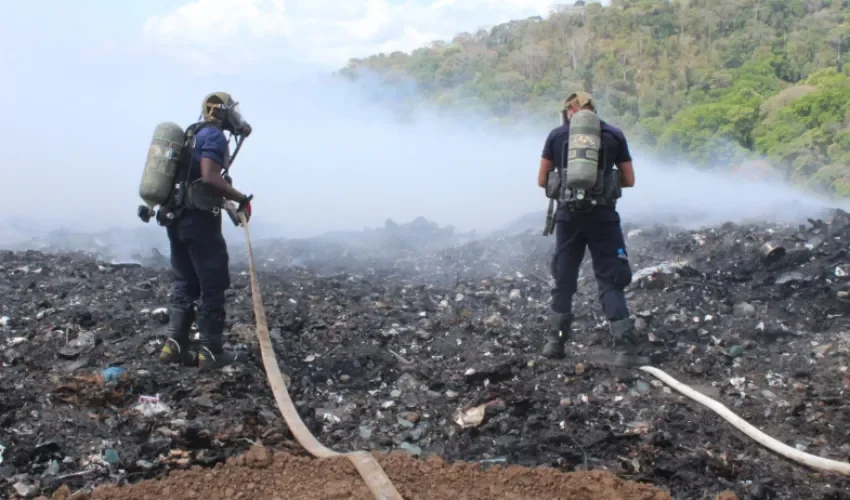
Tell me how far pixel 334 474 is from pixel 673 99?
34528 millimetres

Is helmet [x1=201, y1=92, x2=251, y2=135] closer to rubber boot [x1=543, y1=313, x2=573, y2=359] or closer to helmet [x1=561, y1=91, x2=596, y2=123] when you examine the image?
Result: helmet [x1=561, y1=91, x2=596, y2=123]

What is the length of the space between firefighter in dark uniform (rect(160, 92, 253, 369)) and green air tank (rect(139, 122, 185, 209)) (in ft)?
0.31

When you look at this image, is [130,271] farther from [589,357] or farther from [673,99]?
[673,99]

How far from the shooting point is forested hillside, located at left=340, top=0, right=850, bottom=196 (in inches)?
1039

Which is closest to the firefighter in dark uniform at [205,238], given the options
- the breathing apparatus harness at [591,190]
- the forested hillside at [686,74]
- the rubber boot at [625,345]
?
the breathing apparatus harness at [591,190]

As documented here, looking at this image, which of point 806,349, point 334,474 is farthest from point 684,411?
point 334,474

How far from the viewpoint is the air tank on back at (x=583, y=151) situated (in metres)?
4.86

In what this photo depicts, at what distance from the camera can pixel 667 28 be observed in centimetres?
4466

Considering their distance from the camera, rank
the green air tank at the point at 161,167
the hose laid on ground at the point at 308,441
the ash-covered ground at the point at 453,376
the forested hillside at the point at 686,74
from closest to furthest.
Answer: the hose laid on ground at the point at 308,441, the ash-covered ground at the point at 453,376, the green air tank at the point at 161,167, the forested hillside at the point at 686,74

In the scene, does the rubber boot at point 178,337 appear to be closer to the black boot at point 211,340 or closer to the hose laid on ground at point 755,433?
the black boot at point 211,340

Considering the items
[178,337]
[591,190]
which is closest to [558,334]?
[591,190]

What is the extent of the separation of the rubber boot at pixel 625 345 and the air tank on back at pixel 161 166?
3173 millimetres

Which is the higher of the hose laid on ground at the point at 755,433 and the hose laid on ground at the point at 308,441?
the hose laid on ground at the point at 308,441

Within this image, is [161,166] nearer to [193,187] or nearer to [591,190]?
[193,187]
